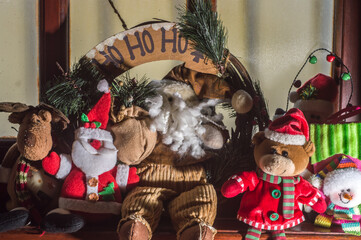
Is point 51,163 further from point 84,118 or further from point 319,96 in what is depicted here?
point 319,96

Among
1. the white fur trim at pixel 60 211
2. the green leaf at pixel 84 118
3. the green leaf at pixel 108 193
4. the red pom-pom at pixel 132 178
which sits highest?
the green leaf at pixel 84 118

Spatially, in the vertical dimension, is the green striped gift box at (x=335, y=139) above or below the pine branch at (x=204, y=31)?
below

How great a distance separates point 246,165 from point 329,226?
0.78 ft

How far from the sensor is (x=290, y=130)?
742mm

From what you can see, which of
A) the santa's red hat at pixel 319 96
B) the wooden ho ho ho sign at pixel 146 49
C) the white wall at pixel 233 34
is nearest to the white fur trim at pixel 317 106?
the santa's red hat at pixel 319 96

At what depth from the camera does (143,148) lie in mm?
805

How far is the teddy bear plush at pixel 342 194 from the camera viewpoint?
80 cm

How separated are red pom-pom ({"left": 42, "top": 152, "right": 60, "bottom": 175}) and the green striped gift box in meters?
0.58

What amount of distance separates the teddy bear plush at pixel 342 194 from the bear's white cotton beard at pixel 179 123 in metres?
0.30

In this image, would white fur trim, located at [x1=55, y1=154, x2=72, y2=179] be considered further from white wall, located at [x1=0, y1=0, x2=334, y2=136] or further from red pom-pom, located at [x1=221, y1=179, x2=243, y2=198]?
white wall, located at [x1=0, y1=0, x2=334, y2=136]

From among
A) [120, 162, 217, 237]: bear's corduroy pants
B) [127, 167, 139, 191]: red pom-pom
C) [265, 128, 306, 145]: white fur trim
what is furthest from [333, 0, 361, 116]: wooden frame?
[127, 167, 139, 191]: red pom-pom

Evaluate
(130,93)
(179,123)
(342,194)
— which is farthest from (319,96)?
(130,93)

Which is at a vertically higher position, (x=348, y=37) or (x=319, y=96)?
(x=348, y=37)

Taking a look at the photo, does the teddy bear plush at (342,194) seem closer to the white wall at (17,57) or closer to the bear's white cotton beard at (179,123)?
the bear's white cotton beard at (179,123)
